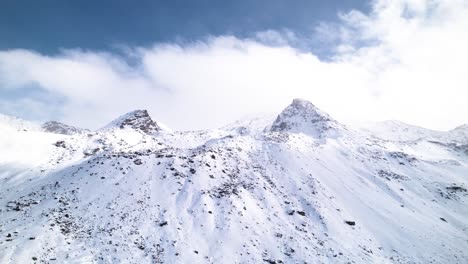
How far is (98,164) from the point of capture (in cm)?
4303

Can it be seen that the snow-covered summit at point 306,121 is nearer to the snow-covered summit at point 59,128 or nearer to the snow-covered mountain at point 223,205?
the snow-covered mountain at point 223,205

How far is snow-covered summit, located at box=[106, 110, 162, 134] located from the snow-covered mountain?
23.8 metres

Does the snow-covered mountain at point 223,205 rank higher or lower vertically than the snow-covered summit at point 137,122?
lower

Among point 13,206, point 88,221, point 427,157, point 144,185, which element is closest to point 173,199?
point 144,185

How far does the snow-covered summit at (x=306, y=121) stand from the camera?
8762 centimetres

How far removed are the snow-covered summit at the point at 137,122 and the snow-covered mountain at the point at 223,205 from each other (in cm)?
2375

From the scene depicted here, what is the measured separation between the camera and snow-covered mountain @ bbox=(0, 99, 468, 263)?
28688mm

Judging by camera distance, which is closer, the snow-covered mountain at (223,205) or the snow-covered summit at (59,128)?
the snow-covered mountain at (223,205)

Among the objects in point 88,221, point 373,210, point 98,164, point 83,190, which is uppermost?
point 98,164

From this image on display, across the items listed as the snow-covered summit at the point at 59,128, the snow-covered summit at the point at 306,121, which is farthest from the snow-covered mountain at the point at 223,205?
the snow-covered summit at the point at 59,128

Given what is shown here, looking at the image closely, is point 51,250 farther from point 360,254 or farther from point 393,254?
point 393,254

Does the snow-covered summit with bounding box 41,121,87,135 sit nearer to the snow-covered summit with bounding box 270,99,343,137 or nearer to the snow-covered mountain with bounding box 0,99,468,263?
the snow-covered summit with bounding box 270,99,343,137

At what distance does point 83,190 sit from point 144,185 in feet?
22.8

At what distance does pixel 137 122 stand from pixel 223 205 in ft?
208
